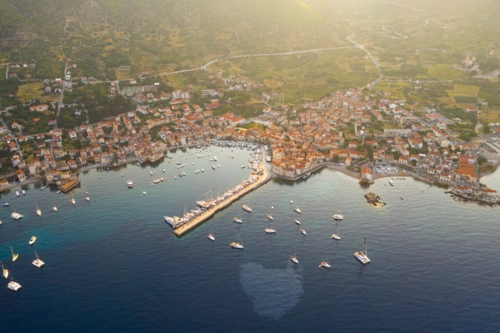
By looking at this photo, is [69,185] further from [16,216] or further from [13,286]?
[13,286]

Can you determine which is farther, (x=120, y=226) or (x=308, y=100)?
(x=308, y=100)

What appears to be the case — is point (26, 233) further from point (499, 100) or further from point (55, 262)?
point (499, 100)

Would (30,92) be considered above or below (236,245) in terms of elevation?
above

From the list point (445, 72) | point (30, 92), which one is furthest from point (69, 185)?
point (445, 72)

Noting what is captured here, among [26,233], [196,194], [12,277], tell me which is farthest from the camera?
[196,194]

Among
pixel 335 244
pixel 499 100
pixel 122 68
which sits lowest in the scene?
pixel 335 244

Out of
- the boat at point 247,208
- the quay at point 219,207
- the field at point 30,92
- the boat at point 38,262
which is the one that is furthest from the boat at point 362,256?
the field at point 30,92

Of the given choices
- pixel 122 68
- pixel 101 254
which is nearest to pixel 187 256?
pixel 101 254

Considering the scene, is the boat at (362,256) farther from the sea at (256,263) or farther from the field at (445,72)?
the field at (445,72)
